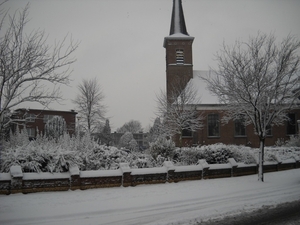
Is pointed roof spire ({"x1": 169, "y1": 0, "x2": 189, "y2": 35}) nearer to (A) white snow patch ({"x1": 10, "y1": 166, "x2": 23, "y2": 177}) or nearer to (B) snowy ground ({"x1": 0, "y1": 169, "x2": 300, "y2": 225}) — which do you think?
(B) snowy ground ({"x1": 0, "y1": 169, "x2": 300, "y2": 225})

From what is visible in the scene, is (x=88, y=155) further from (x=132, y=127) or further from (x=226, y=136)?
(x=132, y=127)

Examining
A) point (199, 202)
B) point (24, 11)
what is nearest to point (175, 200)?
point (199, 202)

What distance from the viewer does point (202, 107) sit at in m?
32.1

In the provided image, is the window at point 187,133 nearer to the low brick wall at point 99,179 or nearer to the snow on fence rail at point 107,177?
the snow on fence rail at point 107,177

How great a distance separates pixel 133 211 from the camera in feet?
26.5

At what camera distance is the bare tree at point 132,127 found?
111006mm

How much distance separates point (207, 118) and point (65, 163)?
2419 cm

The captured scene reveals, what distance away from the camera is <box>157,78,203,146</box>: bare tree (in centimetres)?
2706

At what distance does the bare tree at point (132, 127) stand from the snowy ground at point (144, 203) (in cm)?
9822

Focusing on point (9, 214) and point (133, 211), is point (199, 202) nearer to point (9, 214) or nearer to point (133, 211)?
point (133, 211)

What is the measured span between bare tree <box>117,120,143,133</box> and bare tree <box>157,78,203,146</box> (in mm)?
80756

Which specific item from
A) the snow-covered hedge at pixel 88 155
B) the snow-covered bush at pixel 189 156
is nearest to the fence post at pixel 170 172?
the snow-covered hedge at pixel 88 155

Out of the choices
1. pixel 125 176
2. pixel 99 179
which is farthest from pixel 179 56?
pixel 99 179

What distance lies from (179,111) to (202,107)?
6.01 meters
